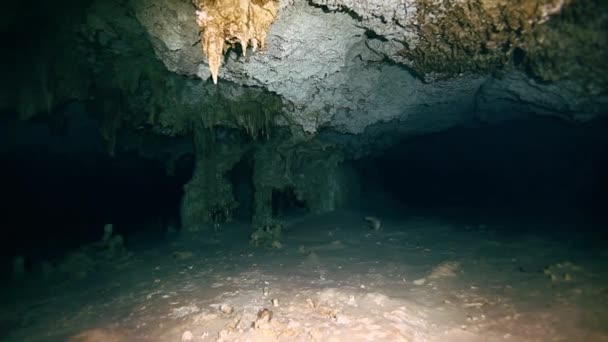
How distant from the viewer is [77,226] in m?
15.1

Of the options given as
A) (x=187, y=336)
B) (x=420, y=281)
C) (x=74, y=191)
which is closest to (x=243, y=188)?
(x=74, y=191)

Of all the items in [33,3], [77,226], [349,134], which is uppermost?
[33,3]

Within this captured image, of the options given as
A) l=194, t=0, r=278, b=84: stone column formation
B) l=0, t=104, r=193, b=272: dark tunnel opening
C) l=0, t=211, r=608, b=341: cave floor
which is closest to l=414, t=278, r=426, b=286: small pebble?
l=0, t=211, r=608, b=341: cave floor

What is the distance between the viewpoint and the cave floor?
16.3 feet

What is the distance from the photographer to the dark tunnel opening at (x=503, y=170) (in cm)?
1418

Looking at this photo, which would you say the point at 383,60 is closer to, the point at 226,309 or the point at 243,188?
the point at 226,309

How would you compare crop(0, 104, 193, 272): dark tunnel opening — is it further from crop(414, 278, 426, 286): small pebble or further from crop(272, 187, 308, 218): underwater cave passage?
crop(414, 278, 426, 286): small pebble

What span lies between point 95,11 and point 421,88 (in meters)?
7.64

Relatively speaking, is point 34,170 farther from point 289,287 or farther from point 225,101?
point 289,287

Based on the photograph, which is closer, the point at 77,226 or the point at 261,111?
the point at 261,111

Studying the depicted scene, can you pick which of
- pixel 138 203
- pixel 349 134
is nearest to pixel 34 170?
pixel 138 203

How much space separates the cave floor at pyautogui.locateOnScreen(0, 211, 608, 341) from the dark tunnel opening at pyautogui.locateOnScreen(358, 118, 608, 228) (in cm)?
550

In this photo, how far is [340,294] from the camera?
6047 mm

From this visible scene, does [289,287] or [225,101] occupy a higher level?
[225,101]
